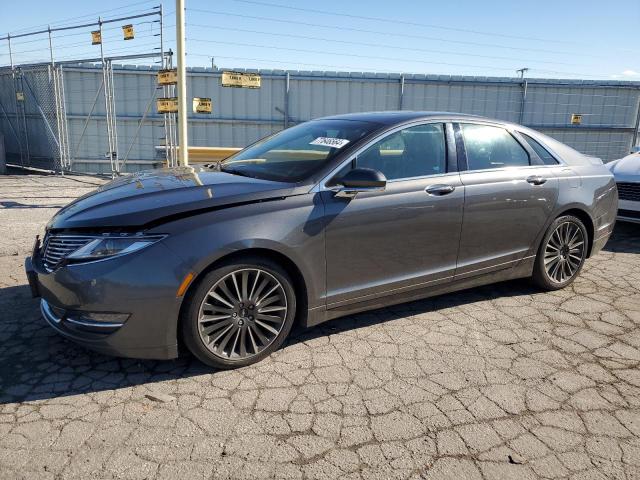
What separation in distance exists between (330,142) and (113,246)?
66.1 inches

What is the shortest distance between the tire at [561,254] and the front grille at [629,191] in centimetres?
256

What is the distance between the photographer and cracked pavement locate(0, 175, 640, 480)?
238cm

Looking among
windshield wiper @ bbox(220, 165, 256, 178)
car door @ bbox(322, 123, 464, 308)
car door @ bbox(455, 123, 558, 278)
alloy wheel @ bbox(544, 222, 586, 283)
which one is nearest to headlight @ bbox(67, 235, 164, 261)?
windshield wiper @ bbox(220, 165, 256, 178)

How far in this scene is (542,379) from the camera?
3.18 m

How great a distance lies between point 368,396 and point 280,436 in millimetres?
608

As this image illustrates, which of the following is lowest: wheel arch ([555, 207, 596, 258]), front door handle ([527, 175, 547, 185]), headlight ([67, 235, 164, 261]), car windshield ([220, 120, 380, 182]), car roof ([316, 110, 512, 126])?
wheel arch ([555, 207, 596, 258])

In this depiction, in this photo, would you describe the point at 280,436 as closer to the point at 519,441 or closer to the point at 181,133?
the point at 519,441

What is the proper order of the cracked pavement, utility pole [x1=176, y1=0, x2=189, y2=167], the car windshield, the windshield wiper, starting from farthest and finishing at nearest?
utility pole [x1=176, y1=0, x2=189, y2=167] → the windshield wiper → the car windshield → the cracked pavement

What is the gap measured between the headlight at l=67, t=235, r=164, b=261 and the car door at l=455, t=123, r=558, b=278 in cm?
233

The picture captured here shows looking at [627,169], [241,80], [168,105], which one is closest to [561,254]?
[627,169]

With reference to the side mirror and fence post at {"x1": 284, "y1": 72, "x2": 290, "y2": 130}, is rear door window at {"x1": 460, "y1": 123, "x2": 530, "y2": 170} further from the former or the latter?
fence post at {"x1": 284, "y1": 72, "x2": 290, "y2": 130}

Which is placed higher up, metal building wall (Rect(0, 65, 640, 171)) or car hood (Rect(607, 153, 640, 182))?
metal building wall (Rect(0, 65, 640, 171))

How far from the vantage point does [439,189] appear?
12.4 ft

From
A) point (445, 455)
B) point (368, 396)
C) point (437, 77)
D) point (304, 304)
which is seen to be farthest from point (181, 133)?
point (437, 77)
